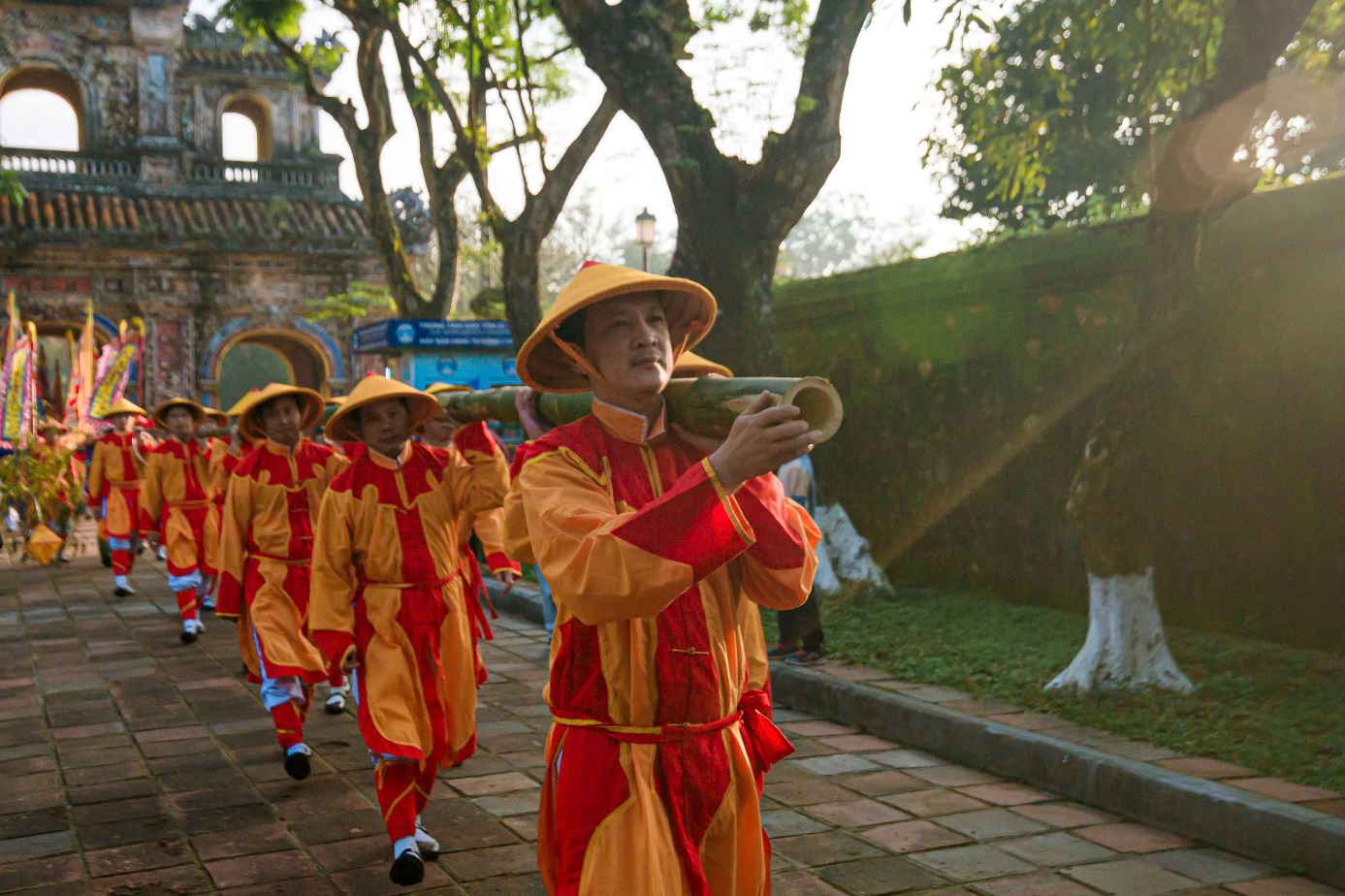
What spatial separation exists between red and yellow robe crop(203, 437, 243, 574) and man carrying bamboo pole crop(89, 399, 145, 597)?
5.25 ft

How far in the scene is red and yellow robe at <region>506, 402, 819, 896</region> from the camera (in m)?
2.65

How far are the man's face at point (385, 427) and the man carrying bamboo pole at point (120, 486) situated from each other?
8569mm

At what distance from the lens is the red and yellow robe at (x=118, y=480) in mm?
13094

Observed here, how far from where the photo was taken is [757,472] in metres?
2.33

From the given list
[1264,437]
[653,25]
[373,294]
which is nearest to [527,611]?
[653,25]

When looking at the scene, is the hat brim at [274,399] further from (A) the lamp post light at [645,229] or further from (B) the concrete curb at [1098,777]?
(A) the lamp post light at [645,229]

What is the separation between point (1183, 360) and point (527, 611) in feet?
19.5

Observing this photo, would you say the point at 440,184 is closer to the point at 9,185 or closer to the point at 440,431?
the point at 9,185

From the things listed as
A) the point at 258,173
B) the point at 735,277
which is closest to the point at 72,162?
the point at 258,173

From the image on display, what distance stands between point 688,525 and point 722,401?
0.90 ft

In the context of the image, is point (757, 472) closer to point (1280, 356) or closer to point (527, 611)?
point (1280, 356)

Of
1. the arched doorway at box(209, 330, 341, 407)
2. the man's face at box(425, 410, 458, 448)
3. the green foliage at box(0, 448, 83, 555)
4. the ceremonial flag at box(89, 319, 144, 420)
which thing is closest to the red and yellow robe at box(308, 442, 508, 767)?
the man's face at box(425, 410, 458, 448)

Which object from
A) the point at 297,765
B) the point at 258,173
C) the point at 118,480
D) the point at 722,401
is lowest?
the point at 297,765

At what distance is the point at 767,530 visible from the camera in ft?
8.93
